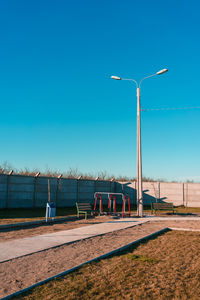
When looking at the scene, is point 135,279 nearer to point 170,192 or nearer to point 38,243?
point 38,243

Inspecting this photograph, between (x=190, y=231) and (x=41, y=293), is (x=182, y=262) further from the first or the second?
(x=190, y=231)

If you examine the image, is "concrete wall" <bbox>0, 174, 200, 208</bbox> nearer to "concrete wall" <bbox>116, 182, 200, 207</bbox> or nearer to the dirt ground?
"concrete wall" <bbox>116, 182, 200, 207</bbox>

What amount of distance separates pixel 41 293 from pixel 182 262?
3323mm

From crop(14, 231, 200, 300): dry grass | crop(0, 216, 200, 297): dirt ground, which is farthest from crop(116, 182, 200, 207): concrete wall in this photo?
crop(14, 231, 200, 300): dry grass

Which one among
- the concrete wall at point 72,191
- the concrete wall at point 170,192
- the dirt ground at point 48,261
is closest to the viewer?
the dirt ground at point 48,261

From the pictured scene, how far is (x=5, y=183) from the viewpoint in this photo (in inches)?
727

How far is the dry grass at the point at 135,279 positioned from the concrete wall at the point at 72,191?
13.3 meters

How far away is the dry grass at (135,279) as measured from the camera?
4355 mm

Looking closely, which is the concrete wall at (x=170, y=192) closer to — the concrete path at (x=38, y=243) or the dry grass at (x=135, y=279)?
the concrete path at (x=38, y=243)

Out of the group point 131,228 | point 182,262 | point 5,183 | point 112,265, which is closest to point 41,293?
point 112,265

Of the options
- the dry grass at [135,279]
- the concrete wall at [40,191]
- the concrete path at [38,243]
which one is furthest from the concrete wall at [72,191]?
the dry grass at [135,279]

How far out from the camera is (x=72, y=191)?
74.8 feet

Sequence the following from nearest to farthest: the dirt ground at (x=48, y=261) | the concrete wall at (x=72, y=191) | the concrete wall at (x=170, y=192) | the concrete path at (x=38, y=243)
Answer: the dirt ground at (x=48, y=261)
the concrete path at (x=38, y=243)
the concrete wall at (x=72, y=191)
the concrete wall at (x=170, y=192)

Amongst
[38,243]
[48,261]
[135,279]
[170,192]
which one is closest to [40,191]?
[170,192]
